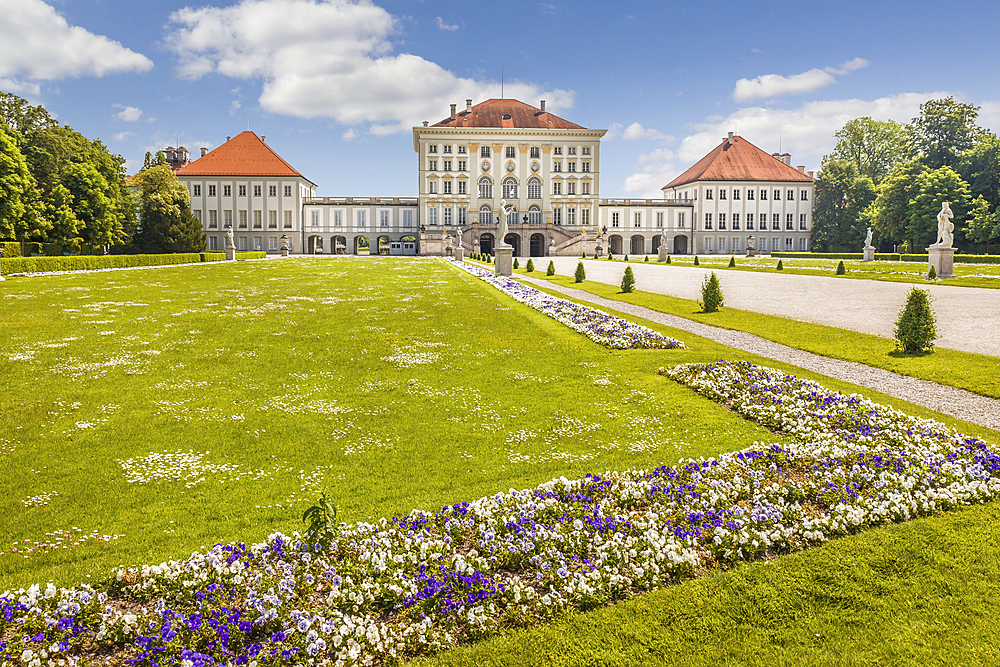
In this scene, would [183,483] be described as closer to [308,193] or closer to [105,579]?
[105,579]

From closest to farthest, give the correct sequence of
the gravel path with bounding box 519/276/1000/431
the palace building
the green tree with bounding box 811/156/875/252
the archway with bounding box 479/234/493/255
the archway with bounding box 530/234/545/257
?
the gravel path with bounding box 519/276/1000/431
the green tree with bounding box 811/156/875/252
the archway with bounding box 530/234/545/257
the archway with bounding box 479/234/493/255
the palace building

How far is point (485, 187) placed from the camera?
85.2 metres

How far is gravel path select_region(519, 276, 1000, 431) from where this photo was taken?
305 inches

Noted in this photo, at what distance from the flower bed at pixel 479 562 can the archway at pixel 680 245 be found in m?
86.0

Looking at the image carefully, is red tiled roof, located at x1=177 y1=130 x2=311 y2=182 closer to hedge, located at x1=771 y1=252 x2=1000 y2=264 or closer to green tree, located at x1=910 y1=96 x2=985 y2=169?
hedge, located at x1=771 y1=252 x2=1000 y2=264

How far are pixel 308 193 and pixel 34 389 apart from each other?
86500 millimetres

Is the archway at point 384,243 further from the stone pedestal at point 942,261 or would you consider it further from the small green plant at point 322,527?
the small green plant at point 322,527

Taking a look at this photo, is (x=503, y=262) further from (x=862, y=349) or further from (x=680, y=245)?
(x=680, y=245)

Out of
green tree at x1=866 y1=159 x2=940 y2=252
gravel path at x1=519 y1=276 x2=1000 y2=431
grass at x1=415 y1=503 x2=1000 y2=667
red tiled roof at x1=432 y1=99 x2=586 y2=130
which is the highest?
red tiled roof at x1=432 y1=99 x2=586 y2=130

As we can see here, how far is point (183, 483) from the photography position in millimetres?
5375

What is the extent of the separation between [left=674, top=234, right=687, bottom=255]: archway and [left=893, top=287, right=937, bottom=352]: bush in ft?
262

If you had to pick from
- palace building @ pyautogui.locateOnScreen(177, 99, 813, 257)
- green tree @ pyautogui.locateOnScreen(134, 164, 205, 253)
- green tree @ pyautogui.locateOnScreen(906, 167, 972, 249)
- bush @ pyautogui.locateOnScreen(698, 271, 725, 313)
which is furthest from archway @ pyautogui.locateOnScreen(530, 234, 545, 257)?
bush @ pyautogui.locateOnScreen(698, 271, 725, 313)

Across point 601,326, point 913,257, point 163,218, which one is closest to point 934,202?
point 913,257

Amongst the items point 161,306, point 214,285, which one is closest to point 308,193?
point 214,285
